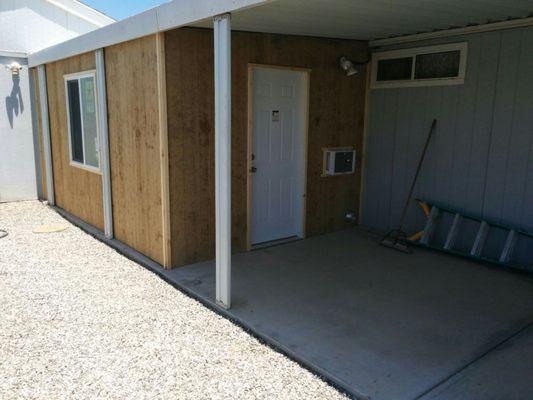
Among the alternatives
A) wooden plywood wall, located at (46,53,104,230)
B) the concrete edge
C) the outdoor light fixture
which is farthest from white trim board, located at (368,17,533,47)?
the concrete edge

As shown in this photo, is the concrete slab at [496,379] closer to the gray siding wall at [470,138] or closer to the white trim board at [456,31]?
the gray siding wall at [470,138]

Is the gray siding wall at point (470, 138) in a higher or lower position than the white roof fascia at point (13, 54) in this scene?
lower

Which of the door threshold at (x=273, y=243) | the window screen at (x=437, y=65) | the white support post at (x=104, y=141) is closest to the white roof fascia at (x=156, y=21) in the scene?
the white support post at (x=104, y=141)

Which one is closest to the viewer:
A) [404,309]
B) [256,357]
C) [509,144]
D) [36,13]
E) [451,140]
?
[256,357]

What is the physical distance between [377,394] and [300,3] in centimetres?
273

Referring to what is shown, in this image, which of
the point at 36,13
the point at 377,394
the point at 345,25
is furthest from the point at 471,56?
the point at 36,13

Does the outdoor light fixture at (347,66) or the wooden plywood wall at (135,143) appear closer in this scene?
the wooden plywood wall at (135,143)

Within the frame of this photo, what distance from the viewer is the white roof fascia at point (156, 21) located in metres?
3.21

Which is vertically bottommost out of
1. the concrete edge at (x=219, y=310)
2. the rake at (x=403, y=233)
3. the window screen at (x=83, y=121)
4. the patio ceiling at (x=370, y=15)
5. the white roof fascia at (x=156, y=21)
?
the concrete edge at (x=219, y=310)

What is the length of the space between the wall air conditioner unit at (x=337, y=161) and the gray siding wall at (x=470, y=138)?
1.35ft

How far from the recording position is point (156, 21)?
158 inches

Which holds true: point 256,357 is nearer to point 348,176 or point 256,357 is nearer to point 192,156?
point 192,156

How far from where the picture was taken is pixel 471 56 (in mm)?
4785

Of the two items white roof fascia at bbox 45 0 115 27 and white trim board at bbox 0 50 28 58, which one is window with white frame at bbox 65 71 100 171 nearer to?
white trim board at bbox 0 50 28 58
